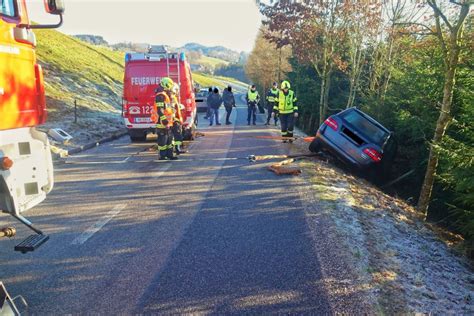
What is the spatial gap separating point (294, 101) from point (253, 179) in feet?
19.9

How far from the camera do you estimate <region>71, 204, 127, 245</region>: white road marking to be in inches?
185

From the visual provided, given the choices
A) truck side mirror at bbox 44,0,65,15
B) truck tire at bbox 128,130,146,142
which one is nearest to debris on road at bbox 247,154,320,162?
truck tire at bbox 128,130,146,142

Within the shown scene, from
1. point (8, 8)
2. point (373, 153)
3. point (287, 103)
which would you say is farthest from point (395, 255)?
point (287, 103)

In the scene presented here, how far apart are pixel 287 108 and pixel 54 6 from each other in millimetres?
10308

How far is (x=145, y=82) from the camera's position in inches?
488

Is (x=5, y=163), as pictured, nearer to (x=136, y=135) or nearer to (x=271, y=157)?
(x=271, y=157)

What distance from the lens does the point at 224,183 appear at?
25.1ft

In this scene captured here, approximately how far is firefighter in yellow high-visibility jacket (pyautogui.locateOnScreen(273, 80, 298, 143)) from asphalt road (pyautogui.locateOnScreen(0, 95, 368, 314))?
→ 578cm

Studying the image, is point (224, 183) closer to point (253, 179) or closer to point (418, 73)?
point (253, 179)

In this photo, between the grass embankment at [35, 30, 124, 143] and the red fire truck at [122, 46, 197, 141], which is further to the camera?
the grass embankment at [35, 30, 124, 143]

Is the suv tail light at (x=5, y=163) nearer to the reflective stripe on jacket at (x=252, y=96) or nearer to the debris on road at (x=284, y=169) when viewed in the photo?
the debris on road at (x=284, y=169)

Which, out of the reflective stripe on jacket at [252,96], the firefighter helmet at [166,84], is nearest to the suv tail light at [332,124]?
the firefighter helmet at [166,84]

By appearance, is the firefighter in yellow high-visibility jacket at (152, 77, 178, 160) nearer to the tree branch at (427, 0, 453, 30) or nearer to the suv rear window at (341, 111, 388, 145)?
the suv rear window at (341, 111, 388, 145)

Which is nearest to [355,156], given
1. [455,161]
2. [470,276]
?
[455,161]
